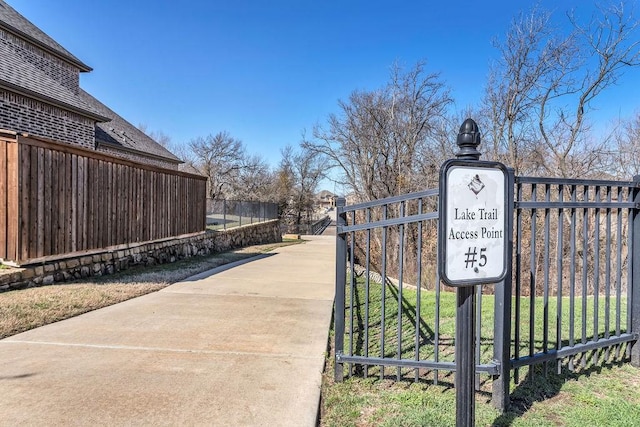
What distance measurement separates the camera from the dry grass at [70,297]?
430 cm

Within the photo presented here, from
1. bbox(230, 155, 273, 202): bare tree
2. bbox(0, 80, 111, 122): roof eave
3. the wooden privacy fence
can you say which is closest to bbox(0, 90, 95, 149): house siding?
bbox(0, 80, 111, 122): roof eave

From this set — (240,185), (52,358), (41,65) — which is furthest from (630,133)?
(240,185)

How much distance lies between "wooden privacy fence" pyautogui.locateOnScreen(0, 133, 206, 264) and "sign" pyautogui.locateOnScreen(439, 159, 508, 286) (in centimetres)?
664

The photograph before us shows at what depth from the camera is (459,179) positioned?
1.65 m

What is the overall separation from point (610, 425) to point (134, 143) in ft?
61.1

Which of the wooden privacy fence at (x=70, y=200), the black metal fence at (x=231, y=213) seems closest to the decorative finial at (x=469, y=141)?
the wooden privacy fence at (x=70, y=200)

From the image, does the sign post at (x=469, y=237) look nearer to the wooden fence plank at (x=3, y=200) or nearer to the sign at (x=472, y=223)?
the sign at (x=472, y=223)

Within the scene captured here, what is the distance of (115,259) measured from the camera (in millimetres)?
8094

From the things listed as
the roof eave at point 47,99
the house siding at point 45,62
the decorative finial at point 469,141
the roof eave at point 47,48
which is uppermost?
the roof eave at point 47,48

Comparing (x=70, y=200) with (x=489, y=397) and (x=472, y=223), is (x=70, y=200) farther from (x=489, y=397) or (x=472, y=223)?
(x=472, y=223)

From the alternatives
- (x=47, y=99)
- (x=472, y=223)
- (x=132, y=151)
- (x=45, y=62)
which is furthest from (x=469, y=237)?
(x=132, y=151)

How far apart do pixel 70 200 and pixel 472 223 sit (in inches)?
287

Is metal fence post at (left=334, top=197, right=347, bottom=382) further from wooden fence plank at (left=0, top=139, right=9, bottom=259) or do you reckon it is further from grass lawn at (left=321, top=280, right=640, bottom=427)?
wooden fence plank at (left=0, top=139, right=9, bottom=259)

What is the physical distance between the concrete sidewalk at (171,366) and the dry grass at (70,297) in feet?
0.78
